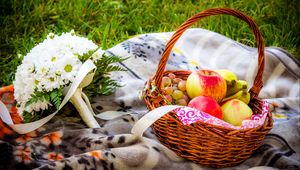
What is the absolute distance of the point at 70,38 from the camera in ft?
5.63

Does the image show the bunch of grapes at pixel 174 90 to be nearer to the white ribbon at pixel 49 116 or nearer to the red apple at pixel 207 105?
the red apple at pixel 207 105

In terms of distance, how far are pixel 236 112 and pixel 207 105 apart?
0.39ft

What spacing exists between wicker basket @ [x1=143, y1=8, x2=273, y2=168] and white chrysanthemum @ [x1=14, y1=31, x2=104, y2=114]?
12.0 inches

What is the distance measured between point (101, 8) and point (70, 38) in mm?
1323

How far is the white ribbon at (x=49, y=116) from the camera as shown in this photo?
5.29 feet

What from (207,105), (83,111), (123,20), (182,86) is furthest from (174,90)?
(123,20)

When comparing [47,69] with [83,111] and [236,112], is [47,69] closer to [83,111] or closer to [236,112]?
[83,111]

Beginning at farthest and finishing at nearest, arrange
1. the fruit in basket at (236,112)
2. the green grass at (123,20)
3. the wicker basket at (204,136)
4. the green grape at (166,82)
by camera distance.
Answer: the green grass at (123,20) → the green grape at (166,82) → the fruit in basket at (236,112) → the wicker basket at (204,136)

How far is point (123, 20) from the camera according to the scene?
9.68ft

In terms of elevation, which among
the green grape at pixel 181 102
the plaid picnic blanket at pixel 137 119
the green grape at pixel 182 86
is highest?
the green grape at pixel 182 86

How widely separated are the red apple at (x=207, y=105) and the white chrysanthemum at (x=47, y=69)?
0.46m

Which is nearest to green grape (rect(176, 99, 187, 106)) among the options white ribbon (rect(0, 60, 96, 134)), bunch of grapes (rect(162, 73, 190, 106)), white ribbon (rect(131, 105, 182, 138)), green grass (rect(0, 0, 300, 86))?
bunch of grapes (rect(162, 73, 190, 106))

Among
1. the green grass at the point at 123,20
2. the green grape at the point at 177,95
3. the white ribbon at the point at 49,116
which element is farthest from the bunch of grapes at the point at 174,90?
the green grass at the point at 123,20

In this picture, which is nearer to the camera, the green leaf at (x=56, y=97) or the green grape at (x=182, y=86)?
the green leaf at (x=56, y=97)
